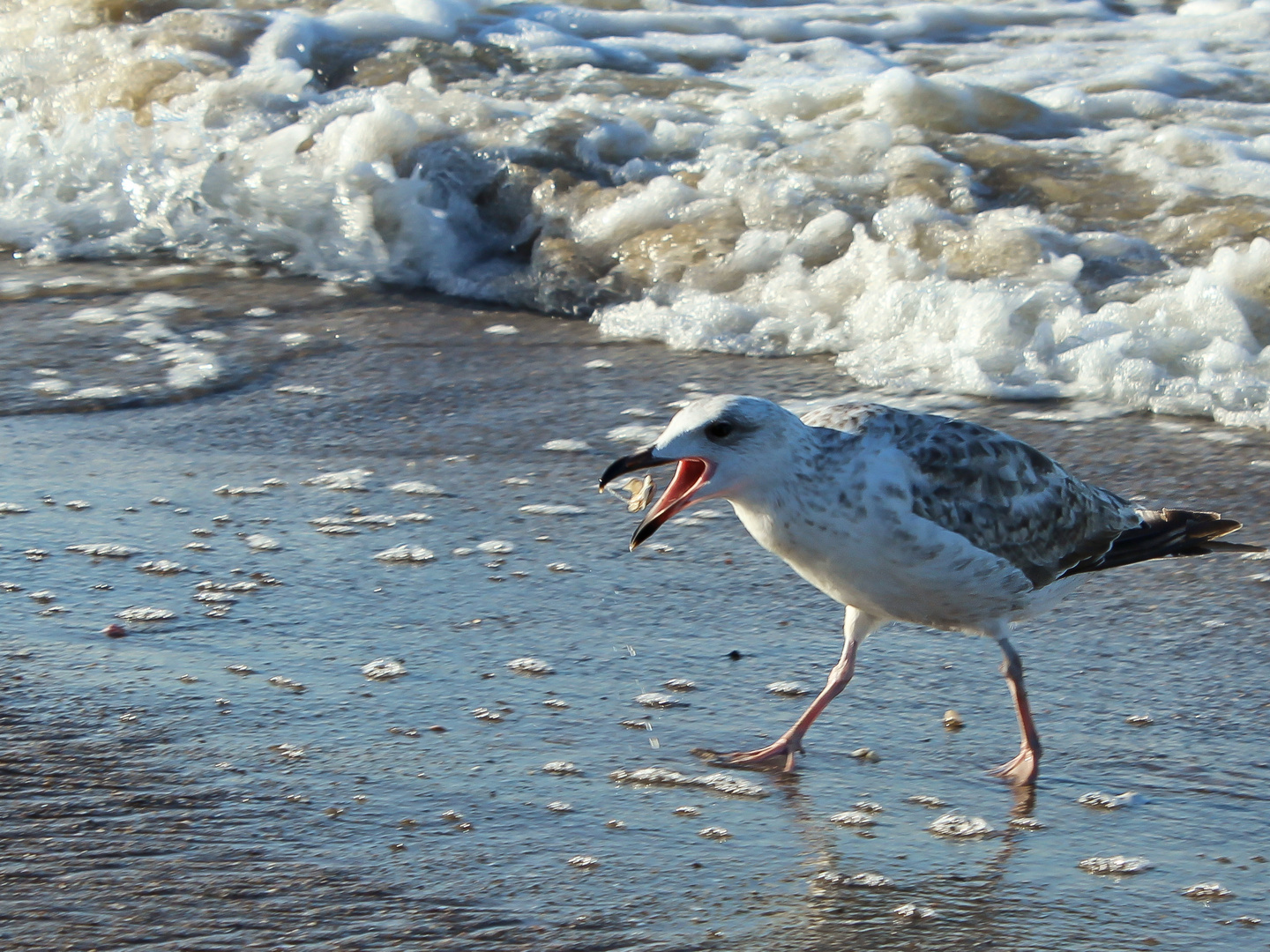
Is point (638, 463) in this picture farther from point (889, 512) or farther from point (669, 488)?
point (889, 512)

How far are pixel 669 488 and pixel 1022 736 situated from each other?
0.97 m

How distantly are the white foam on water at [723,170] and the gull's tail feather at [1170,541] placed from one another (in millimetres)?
1853

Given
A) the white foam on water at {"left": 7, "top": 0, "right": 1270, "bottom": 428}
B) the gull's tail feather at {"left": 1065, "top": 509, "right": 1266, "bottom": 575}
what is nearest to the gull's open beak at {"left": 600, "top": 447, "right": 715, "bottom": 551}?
the gull's tail feather at {"left": 1065, "top": 509, "right": 1266, "bottom": 575}

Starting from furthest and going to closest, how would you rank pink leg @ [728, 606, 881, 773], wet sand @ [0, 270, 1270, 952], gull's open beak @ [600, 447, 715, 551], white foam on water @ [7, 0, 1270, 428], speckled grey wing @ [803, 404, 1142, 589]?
1. white foam on water @ [7, 0, 1270, 428]
2. speckled grey wing @ [803, 404, 1142, 589]
3. pink leg @ [728, 606, 881, 773]
4. gull's open beak @ [600, 447, 715, 551]
5. wet sand @ [0, 270, 1270, 952]

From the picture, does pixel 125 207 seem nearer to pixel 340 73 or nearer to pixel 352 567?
pixel 340 73

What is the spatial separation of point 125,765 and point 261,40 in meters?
7.75

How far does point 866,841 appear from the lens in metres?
3.16

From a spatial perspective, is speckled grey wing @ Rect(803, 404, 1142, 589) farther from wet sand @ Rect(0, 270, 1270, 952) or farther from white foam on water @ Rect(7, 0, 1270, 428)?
white foam on water @ Rect(7, 0, 1270, 428)

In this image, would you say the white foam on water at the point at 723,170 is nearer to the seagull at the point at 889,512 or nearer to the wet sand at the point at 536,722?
the wet sand at the point at 536,722

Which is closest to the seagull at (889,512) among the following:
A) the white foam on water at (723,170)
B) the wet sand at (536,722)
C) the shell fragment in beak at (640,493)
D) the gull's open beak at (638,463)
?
the gull's open beak at (638,463)

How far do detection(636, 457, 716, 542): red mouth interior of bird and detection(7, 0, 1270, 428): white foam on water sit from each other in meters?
2.94

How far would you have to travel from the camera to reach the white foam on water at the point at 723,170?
6.66 metres

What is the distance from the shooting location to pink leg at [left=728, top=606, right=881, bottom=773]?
353cm

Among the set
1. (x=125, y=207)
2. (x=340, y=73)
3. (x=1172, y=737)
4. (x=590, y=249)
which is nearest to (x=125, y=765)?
(x=1172, y=737)
